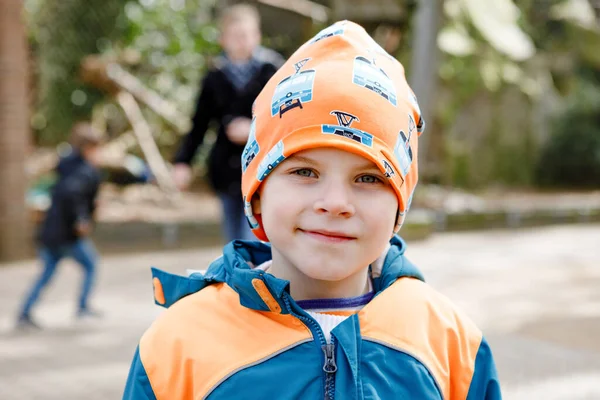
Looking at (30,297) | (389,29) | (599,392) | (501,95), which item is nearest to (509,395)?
(599,392)

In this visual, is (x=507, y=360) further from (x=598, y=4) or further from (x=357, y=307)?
(x=598, y=4)

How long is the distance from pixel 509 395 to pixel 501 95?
1537cm

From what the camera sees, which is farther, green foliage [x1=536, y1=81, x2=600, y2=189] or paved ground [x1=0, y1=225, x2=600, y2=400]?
green foliage [x1=536, y1=81, x2=600, y2=189]

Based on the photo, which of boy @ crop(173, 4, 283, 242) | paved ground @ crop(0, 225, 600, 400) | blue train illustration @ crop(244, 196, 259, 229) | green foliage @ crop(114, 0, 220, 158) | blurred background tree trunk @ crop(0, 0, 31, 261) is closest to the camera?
blue train illustration @ crop(244, 196, 259, 229)

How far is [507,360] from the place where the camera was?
193 inches

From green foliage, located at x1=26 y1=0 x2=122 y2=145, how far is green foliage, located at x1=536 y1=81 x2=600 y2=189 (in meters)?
11.8

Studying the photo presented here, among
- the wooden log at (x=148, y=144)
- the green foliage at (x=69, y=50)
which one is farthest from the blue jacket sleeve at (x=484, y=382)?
the green foliage at (x=69, y=50)

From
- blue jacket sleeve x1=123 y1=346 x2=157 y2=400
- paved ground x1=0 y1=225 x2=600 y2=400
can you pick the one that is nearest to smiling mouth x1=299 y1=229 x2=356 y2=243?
blue jacket sleeve x1=123 y1=346 x2=157 y2=400

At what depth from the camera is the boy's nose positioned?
149 cm

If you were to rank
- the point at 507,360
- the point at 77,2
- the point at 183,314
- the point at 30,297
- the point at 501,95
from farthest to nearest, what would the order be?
the point at 501,95 → the point at 77,2 → the point at 30,297 → the point at 507,360 → the point at 183,314

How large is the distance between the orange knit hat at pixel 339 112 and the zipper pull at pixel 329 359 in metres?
0.34

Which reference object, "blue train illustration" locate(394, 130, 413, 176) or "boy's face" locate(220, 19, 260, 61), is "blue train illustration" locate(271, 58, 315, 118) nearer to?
"blue train illustration" locate(394, 130, 413, 176)

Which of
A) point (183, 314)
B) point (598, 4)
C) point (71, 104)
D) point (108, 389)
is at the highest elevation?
point (598, 4)

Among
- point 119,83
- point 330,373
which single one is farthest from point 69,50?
point 330,373
